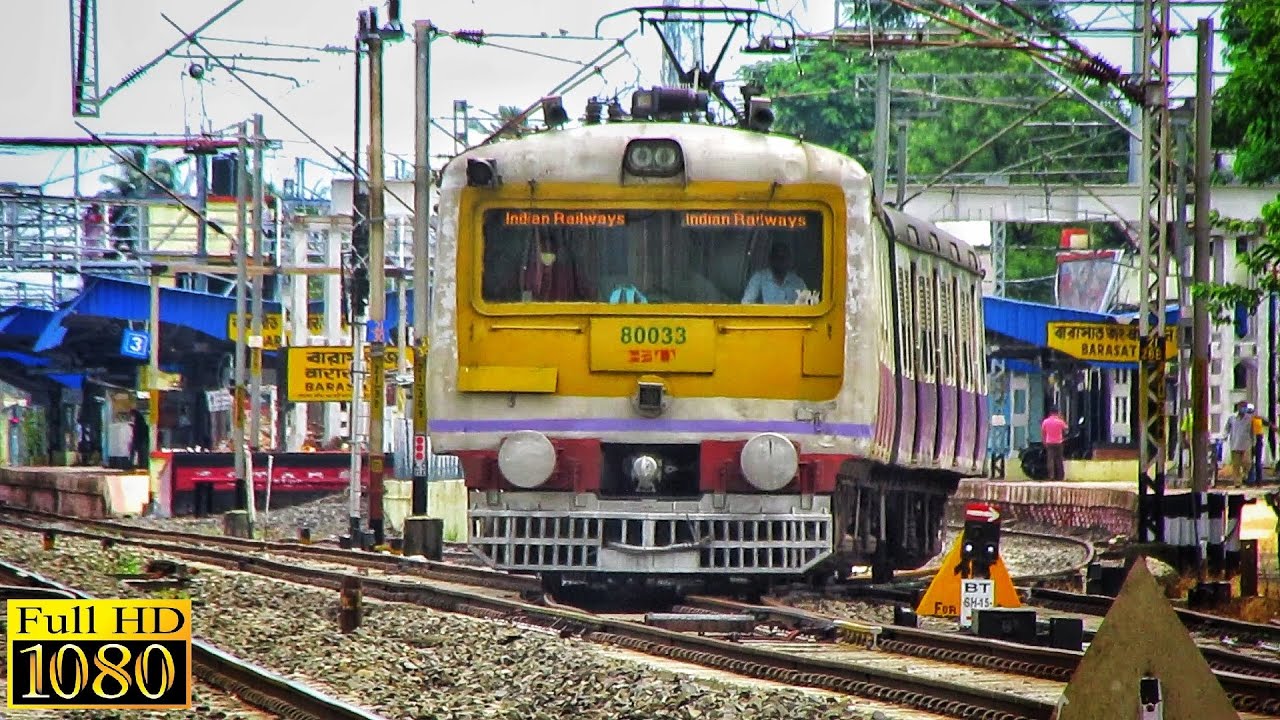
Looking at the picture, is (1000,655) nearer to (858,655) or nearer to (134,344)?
(858,655)

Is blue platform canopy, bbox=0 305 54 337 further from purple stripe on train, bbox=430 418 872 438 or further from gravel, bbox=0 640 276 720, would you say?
gravel, bbox=0 640 276 720

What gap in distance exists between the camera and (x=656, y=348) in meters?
14.0

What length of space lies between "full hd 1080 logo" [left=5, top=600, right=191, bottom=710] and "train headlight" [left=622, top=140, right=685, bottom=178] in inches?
197

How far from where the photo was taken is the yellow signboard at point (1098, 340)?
76.8 ft

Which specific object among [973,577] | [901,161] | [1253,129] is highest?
[901,161]

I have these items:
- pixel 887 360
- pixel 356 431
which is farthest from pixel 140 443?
pixel 887 360

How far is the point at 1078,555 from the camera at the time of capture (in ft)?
81.4

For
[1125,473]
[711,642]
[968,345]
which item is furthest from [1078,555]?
[1125,473]

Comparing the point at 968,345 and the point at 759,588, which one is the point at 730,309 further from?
the point at 968,345

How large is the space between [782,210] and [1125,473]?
27.5 m

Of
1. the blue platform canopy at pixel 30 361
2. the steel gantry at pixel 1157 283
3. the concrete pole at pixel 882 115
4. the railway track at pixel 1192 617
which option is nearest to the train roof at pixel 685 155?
the railway track at pixel 1192 617

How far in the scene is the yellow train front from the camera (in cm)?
1392

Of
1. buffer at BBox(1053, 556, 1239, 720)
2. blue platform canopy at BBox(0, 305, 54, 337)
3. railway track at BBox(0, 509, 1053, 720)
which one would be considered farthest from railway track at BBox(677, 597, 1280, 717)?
blue platform canopy at BBox(0, 305, 54, 337)

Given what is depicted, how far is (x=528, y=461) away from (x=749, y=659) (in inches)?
99.7
